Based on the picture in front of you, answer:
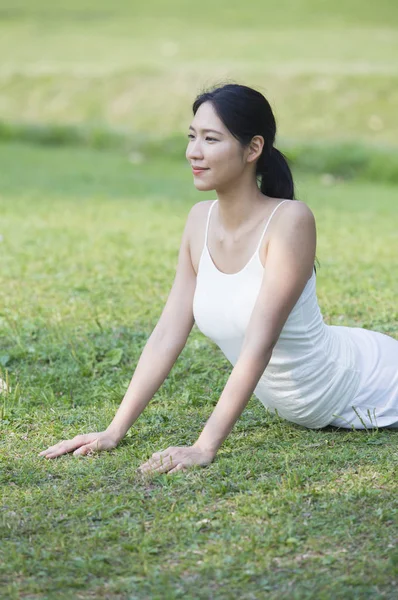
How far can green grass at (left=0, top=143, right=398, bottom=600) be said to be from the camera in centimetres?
266

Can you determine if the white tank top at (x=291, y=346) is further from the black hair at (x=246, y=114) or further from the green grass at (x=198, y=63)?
the green grass at (x=198, y=63)

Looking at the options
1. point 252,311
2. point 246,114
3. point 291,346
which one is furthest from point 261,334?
point 246,114

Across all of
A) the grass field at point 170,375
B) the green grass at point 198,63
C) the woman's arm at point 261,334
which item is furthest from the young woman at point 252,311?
the green grass at point 198,63

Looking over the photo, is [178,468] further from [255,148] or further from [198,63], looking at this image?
[198,63]

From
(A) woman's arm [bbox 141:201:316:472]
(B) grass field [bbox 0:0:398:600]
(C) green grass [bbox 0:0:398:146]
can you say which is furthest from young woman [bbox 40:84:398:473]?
(C) green grass [bbox 0:0:398:146]

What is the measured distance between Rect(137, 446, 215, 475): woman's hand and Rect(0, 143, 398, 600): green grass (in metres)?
0.04

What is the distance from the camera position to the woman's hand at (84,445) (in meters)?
3.57

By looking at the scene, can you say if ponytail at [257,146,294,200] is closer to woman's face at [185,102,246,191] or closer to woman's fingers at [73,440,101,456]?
woman's face at [185,102,246,191]

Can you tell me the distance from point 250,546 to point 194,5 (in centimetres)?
2131

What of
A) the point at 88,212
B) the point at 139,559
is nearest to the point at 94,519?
the point at 139,559

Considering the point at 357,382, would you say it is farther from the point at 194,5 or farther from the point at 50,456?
the point at 194,5

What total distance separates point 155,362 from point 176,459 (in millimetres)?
492

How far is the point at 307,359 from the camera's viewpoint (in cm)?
366

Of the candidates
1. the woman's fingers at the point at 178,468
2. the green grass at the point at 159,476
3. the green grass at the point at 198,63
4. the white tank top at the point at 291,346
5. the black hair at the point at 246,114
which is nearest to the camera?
the green grass at the point at 159,476
